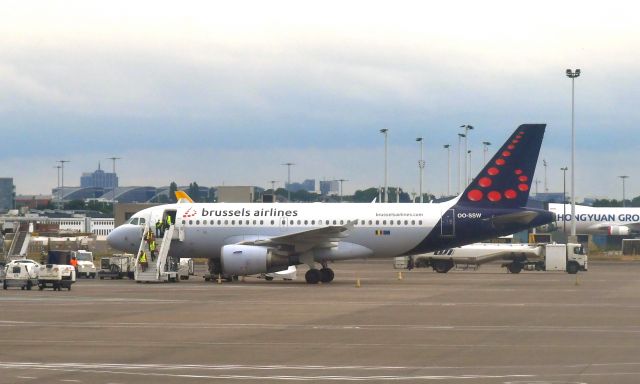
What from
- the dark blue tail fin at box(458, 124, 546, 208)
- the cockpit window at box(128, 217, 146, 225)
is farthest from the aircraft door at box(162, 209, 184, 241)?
the dark blue tail fin at box(458, 124, 546, 208)

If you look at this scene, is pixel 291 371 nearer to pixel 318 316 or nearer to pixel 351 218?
pixel 318 316

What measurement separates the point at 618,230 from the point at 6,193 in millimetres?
101717

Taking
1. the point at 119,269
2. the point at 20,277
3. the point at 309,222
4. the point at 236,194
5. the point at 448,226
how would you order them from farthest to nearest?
the point at 236,194 → the point at 119,269 → the point at 309,222 → the point at 448,226 → the point at 20,277

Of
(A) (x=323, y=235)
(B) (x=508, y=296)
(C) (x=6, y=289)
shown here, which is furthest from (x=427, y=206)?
(C) (x=6, y=289)

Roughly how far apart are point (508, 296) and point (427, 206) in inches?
432

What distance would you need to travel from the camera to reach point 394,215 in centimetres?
5166

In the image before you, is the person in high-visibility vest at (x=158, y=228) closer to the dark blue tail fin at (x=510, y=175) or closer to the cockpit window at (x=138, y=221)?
the cockpit window at (x=138, y=221)

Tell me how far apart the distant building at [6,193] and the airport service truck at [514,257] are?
117493mm

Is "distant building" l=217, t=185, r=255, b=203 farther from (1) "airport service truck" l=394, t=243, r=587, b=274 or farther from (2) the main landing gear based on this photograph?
(2) the main landing gear

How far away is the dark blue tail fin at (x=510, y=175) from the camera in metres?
52.2

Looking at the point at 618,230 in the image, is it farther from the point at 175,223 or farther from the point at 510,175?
the point at 175,223

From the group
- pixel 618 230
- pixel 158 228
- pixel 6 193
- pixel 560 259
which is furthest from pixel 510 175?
pixel 6 193

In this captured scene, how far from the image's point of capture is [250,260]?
161 feet

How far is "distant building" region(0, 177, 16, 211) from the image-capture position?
176375mm
